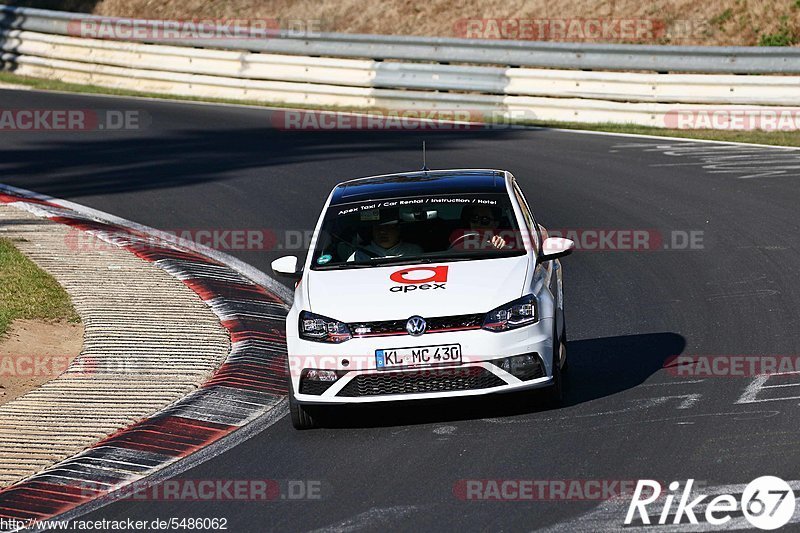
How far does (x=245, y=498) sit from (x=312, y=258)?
8.21 feet

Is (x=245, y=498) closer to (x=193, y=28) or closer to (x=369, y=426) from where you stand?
(x=369, y=426)

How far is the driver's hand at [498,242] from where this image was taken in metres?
9.81

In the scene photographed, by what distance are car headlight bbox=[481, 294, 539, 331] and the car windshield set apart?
72 cm

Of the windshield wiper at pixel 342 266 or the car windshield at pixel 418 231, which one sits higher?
the car windshield at pixel 418 231

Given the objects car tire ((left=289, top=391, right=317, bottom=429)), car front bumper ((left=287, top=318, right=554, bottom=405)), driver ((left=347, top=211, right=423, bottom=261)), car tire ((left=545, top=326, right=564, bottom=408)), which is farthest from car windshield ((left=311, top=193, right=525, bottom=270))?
car tire ((left=289, top=391, right=317, bottom=429))

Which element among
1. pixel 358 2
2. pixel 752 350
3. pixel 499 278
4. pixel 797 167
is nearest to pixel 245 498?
pixel 499 278

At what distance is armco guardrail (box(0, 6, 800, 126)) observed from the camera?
2153cm

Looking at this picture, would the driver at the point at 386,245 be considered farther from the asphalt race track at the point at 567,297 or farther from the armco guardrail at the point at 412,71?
the armco guardrail at the point at 412,71

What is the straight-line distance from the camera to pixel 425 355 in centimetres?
871

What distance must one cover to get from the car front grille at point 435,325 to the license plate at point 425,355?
12cm

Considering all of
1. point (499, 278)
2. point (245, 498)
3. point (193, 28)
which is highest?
point (193, 28)

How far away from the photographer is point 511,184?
1055 cm

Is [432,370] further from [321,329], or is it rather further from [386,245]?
[386,245]

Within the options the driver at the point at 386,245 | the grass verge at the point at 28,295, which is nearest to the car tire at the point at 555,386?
the driver at the point at 386,245
